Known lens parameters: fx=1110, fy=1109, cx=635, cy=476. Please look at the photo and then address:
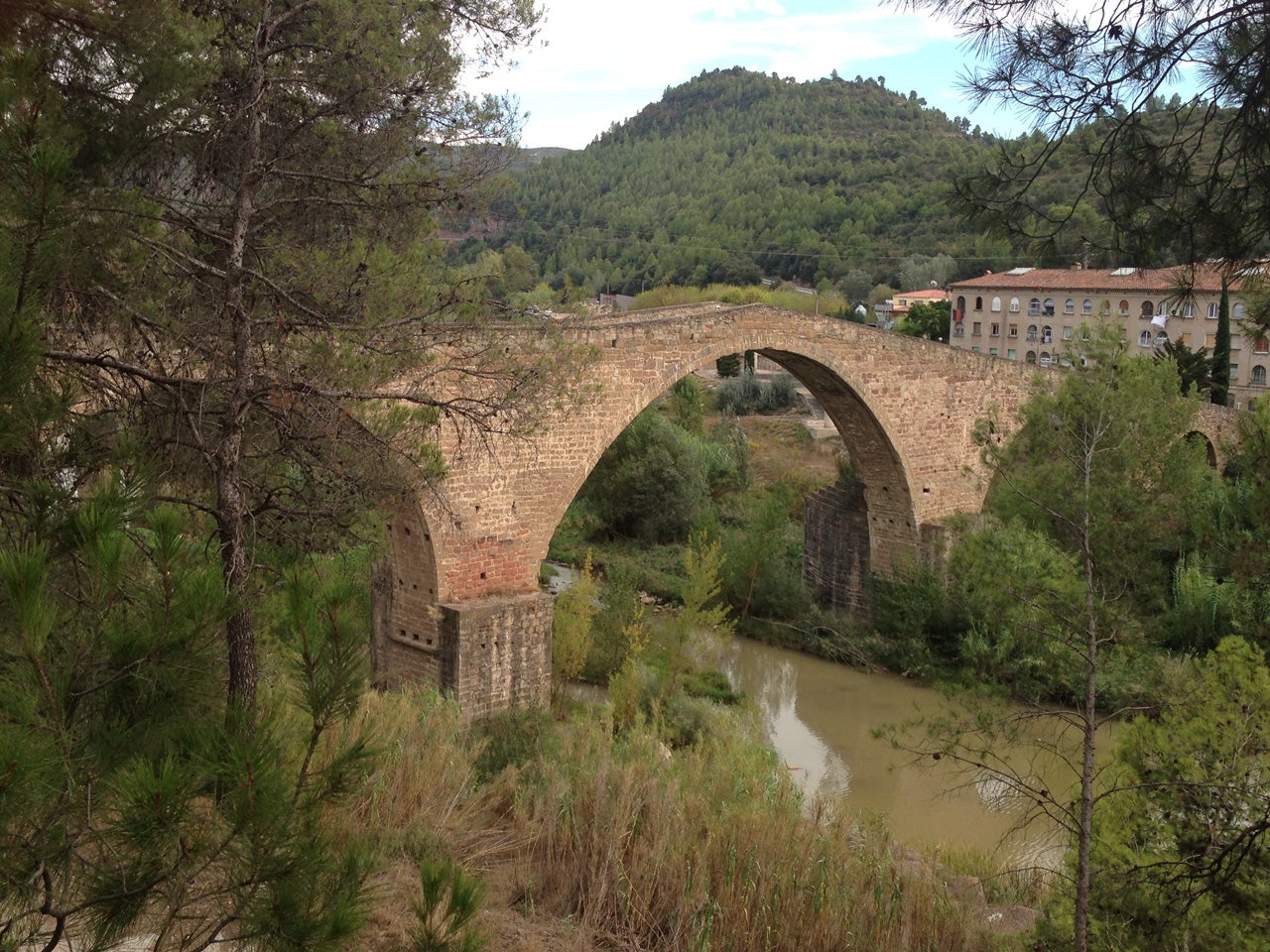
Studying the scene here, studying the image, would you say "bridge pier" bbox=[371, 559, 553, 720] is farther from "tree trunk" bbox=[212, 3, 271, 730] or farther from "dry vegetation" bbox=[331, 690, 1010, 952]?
"tree trunk" bbox=[212, 3, 271, 730]

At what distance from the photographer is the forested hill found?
135 ft

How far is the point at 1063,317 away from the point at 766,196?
66.5 ft

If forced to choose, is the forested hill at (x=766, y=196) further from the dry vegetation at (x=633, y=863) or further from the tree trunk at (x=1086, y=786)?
the dry vegetation at (x=633, y=863)

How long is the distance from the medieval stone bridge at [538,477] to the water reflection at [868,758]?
8.66 feet

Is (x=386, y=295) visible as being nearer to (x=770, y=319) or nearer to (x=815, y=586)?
(x=770, y=319)

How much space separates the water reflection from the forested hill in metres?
19.6

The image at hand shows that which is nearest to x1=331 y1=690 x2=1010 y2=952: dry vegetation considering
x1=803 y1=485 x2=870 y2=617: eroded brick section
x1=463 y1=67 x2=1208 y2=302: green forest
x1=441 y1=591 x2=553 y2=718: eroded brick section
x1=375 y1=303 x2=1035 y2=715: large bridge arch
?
x1=375 y1=303 x2=1035 y2=715: large bridge arch

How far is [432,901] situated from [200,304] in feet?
9.09

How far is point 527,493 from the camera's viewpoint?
9219mm

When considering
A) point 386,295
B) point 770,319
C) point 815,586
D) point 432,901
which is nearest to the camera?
point 432,901

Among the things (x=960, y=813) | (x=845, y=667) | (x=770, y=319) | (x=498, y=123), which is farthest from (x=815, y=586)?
(x=498, y=123)

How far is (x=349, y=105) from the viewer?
4781 millimetres

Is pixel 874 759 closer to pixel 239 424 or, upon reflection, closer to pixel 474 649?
pixel 474 649

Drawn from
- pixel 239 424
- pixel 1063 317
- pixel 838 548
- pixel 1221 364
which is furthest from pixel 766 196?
pixel 239 424
